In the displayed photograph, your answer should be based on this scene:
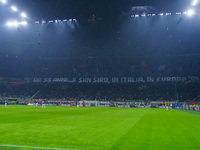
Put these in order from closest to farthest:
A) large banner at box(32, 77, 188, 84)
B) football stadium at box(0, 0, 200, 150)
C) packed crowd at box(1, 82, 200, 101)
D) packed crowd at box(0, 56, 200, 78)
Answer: football stadium at box(0, 0, 200, 150) < packed crowd at box(1, 82, 200, 101) < large banner at box(32, 77, 188, 84) < packed crowd at box(0, 56, 200, 78)

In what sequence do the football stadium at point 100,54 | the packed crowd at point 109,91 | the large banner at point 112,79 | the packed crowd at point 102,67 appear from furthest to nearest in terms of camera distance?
the packed crowd at point 102,67, the large banner at point 112,79, the packed crowd at point 109,91, the football stadium at point 100,54

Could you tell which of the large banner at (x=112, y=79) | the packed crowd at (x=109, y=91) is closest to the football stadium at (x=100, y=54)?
the large banner at (x=112, y=79)

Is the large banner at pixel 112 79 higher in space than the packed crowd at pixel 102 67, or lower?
lower

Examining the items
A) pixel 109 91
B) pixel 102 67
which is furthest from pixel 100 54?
pixel 109 91

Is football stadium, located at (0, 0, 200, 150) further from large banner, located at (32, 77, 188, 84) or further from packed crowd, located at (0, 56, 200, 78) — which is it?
packed crowd, located at (0, 56, 200, 78)

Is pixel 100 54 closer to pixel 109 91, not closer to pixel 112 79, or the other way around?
pixel 112 79

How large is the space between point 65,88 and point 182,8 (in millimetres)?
44448

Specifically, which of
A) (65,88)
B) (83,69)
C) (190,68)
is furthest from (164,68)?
(65,88)

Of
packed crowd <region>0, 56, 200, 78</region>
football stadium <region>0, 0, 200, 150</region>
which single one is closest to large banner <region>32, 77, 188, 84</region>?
football stadium <region>0, 0, 200, 150</region>

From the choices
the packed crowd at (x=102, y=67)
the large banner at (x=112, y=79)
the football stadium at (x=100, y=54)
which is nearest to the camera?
the football stadium at (x=100, y=54)

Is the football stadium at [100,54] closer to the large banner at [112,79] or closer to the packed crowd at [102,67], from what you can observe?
the large banner at [112,79]

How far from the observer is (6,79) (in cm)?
7044

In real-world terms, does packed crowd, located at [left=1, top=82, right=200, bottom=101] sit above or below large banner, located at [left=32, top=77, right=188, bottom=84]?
below

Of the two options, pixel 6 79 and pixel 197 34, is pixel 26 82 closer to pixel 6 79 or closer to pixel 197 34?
pixel 6 79
